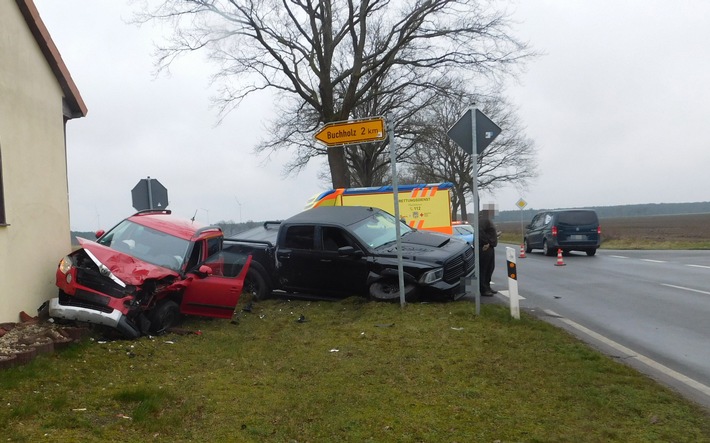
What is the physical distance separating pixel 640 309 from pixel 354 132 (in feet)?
18.6

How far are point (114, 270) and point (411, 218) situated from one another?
32.6 ft

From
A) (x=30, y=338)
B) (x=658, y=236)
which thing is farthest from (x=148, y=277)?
(x=658, y=236)

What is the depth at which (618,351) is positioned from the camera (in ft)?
23.2

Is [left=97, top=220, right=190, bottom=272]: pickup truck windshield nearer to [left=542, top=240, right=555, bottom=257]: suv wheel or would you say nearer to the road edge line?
the road edge line

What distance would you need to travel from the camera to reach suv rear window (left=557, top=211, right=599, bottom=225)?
22.5m

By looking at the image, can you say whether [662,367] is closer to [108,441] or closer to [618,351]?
[618,351]

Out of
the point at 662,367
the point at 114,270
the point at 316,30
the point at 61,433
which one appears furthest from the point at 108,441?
the point at 316,30

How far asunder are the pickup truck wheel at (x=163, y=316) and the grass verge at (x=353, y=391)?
12.1 inches

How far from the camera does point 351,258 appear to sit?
422 inches

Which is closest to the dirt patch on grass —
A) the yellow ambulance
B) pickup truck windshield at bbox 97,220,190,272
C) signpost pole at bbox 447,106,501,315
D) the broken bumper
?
the broken bumper

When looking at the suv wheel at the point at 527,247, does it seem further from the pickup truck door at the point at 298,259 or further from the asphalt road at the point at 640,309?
the pickup truck door at the point at 298,259

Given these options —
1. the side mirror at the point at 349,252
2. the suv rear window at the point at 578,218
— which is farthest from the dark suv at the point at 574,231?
the side mirror at the point at 349,252

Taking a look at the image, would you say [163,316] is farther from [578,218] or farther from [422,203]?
[578,218]

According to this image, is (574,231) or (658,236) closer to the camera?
(574,231)
